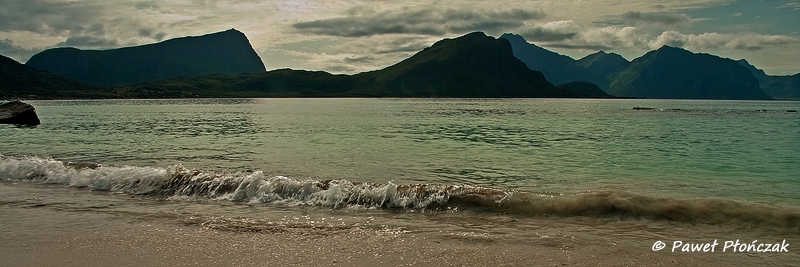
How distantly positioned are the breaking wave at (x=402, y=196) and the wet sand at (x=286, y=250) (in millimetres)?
3593

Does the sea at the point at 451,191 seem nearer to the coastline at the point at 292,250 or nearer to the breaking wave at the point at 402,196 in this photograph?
the breaking wave at the point at 402,196

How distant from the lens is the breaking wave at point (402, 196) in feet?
46.0

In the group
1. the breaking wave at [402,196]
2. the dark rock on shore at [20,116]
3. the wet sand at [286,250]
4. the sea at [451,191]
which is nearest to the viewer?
the wet sand at [286,250]

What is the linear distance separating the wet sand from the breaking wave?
3.59 metres

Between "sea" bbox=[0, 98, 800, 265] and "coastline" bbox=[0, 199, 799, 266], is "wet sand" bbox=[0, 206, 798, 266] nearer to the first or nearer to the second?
"coastline" bbox=[0, 199, 799, 266]

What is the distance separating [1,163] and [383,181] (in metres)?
18.1

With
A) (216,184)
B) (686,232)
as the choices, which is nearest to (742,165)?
(686,232)

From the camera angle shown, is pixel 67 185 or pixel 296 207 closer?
pixel 296 207

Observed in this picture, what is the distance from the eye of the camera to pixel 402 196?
16.1m

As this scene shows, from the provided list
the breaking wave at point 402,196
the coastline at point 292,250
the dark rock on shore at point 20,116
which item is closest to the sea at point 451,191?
the breaking wave at point 402,196

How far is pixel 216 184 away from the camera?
59.5 ft

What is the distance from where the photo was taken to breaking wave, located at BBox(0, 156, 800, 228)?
14031 mm

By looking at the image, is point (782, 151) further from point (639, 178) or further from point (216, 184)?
point (216, 184)

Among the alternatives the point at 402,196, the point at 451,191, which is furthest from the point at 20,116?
the point at 451,191
